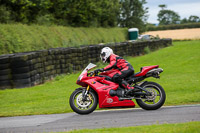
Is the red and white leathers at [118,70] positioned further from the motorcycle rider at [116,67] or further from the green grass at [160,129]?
the green grass at [160,129]

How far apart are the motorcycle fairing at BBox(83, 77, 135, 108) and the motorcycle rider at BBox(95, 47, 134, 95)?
0.66 ft

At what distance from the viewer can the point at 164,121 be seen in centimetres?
645

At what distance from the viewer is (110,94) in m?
7.76

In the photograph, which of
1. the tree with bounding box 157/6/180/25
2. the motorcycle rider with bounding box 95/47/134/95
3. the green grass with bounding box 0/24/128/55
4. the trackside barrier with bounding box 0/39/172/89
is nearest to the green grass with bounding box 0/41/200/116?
the trackside barrier with bounding box 0/39/172/89

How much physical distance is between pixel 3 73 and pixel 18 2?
12.5 metres

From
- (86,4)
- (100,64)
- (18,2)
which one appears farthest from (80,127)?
(86,4)

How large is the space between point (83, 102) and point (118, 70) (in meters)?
1.19

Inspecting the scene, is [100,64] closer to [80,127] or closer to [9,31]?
[9,31]

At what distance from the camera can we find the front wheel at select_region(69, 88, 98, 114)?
25.2 feet

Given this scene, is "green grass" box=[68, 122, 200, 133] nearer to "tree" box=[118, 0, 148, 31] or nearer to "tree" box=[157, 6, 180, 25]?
"tree" box=[118, 0, 148, 31]

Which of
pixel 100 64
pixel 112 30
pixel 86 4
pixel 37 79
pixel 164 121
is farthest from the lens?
pixel 112 30

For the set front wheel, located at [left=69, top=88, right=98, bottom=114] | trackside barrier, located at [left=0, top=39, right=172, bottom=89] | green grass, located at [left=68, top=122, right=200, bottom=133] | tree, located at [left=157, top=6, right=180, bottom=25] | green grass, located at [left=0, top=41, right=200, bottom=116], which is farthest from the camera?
tree, located at [left=157, top=6, right=180, bottom=25]

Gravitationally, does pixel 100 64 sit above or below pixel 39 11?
below

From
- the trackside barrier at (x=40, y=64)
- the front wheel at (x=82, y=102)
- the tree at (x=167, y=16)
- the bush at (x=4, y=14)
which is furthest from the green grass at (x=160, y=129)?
the tree at (x=167, y=16)
